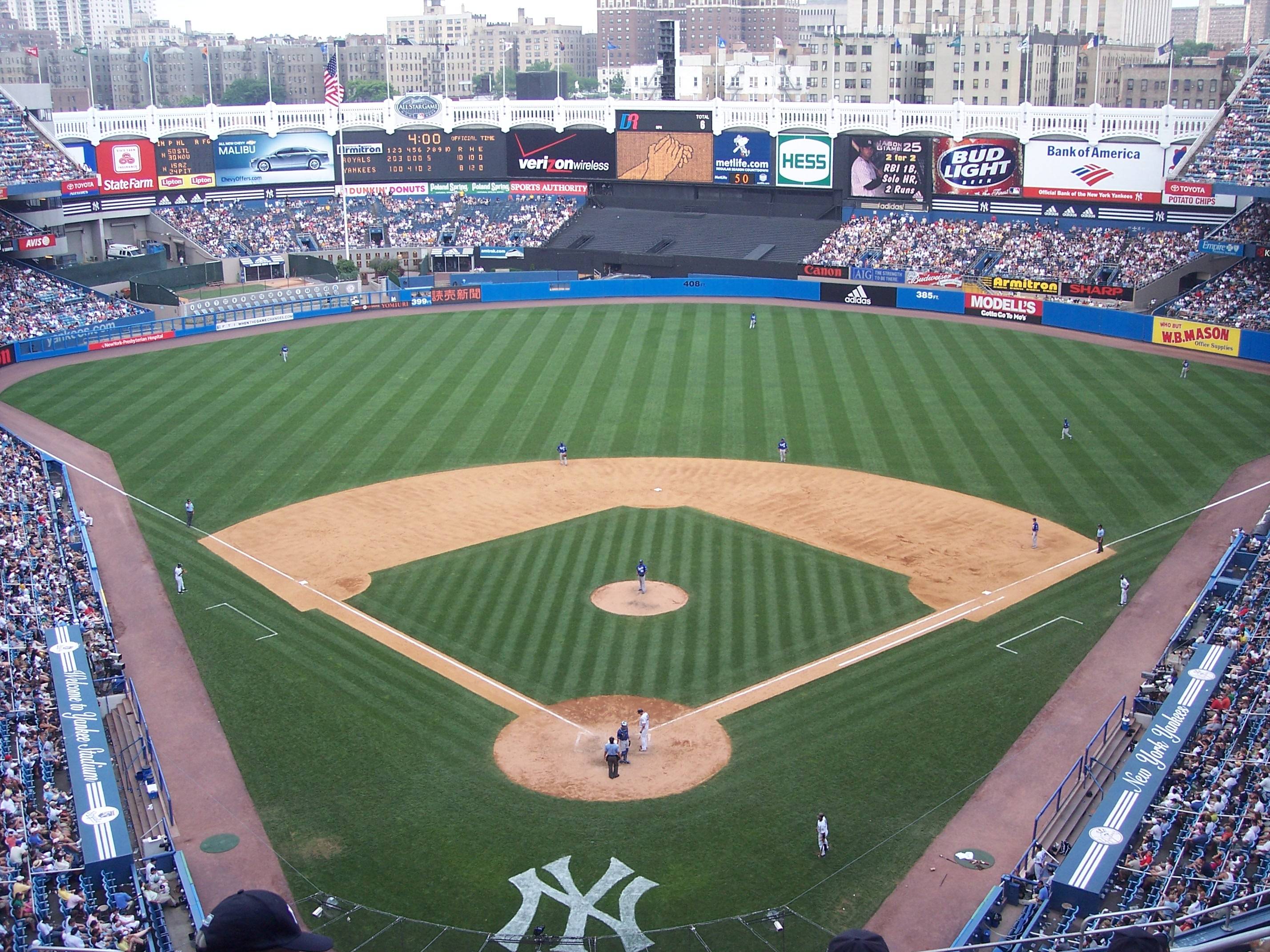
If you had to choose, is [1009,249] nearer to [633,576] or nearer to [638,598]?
[633,576]

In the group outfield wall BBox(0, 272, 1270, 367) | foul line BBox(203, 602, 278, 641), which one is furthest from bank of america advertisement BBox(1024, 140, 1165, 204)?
foul line BBox(203, 602, 278, 641)

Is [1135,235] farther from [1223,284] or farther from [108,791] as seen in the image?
[108,791]

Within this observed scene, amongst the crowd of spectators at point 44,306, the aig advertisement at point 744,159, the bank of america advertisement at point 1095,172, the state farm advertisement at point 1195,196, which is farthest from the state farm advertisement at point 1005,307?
the crowd of spectators at point 44,306

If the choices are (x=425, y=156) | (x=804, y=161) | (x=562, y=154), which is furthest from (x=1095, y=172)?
(x=425, y=156)

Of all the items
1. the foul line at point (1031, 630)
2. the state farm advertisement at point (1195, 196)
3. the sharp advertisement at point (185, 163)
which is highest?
the sharp advertisement at point (185, 163)

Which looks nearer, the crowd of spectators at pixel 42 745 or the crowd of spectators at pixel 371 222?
the crowd of spectators at pixel 42 745

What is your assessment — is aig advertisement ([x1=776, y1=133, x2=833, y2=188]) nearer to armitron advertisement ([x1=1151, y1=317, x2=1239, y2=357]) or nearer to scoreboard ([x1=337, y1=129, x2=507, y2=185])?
scoreboard ([x1=337, y1=129, x2=507, y2=185])

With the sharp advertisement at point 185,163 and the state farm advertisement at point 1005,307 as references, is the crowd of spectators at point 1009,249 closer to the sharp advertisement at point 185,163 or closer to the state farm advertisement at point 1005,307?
the state farm advertisement at point 1005,307
